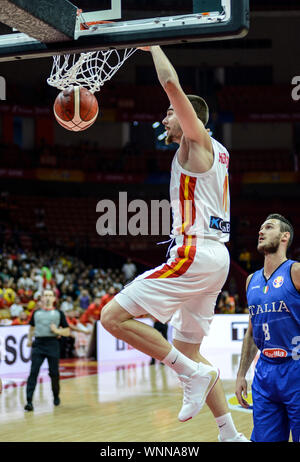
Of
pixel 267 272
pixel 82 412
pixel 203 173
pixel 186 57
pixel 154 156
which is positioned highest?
pixel 186 57

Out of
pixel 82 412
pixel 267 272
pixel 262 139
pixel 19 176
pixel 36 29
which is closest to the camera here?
pixel 36 29

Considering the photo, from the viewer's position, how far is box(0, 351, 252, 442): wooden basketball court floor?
8344 mm

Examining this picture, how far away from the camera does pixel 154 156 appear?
29109 millimetres

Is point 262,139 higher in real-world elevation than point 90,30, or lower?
higher

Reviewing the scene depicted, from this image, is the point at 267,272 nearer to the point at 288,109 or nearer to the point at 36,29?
the point at 36,29

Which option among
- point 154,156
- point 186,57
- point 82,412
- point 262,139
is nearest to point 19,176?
point 154,156

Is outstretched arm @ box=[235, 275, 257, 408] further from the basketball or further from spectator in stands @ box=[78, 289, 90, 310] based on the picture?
spectator in stands @ box=[78, 289, 90, 310]

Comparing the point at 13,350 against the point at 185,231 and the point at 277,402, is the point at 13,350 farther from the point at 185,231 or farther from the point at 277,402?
the point at 185,231

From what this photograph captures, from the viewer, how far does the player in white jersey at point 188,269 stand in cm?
386

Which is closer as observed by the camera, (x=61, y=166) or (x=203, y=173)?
(x=203, y=173)

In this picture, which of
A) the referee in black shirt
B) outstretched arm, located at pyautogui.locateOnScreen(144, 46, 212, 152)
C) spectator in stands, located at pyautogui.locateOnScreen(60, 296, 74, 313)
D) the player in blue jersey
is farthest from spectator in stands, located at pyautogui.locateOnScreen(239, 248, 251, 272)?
outstretched arm, located at pyautogui.locateOnScreen(144, 46, 212, 152)

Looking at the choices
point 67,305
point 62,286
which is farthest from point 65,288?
point 67,305

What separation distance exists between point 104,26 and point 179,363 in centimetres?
196

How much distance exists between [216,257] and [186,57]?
87.1 ft
